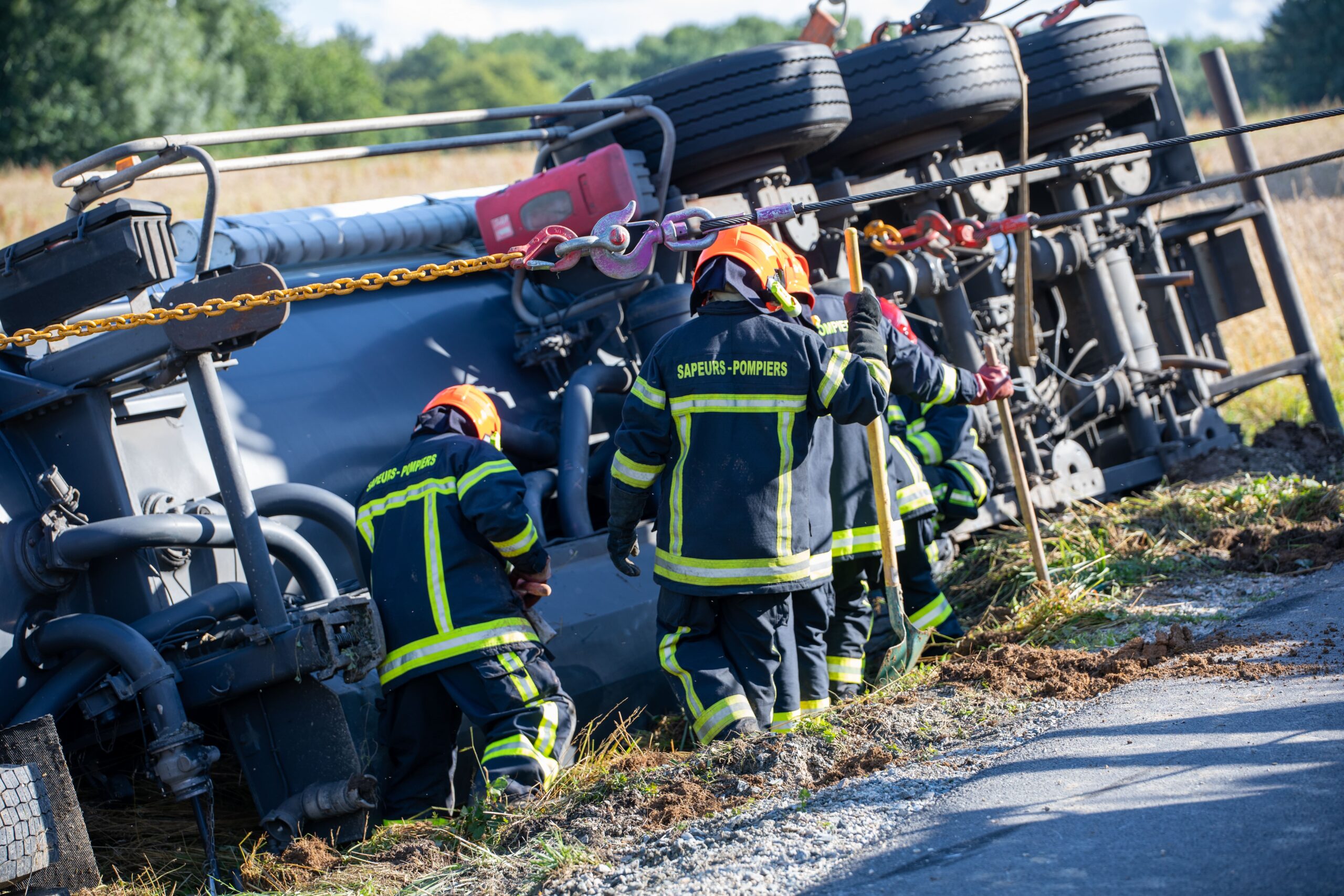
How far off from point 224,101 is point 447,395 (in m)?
26.9

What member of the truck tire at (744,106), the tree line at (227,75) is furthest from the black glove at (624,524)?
the tree line at (227,75)

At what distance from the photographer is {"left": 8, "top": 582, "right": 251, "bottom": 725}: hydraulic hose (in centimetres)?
391

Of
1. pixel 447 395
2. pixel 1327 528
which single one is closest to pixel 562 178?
pixel 447 395

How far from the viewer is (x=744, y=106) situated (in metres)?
5.74

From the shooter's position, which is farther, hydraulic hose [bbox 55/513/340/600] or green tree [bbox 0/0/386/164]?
green tree [bbox 0/0/386/164]

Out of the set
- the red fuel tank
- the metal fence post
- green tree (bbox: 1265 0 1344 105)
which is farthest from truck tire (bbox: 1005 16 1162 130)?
green tree (bbox: 1265 0 1344 105)

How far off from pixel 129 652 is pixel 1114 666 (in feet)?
10.0

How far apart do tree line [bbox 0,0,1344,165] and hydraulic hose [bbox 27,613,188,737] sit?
55.0ft

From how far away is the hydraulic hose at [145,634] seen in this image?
3912 millimetres

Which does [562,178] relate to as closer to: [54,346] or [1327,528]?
[54,346]

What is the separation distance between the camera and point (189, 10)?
2894cm

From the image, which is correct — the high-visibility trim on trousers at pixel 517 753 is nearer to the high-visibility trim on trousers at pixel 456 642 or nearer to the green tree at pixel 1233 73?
the high-visibility trim on trousers at pixel 456 642

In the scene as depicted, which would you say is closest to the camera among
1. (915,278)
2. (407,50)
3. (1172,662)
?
(1172,662)

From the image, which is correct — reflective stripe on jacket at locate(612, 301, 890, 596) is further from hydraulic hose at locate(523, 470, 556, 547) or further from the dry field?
the dry field
